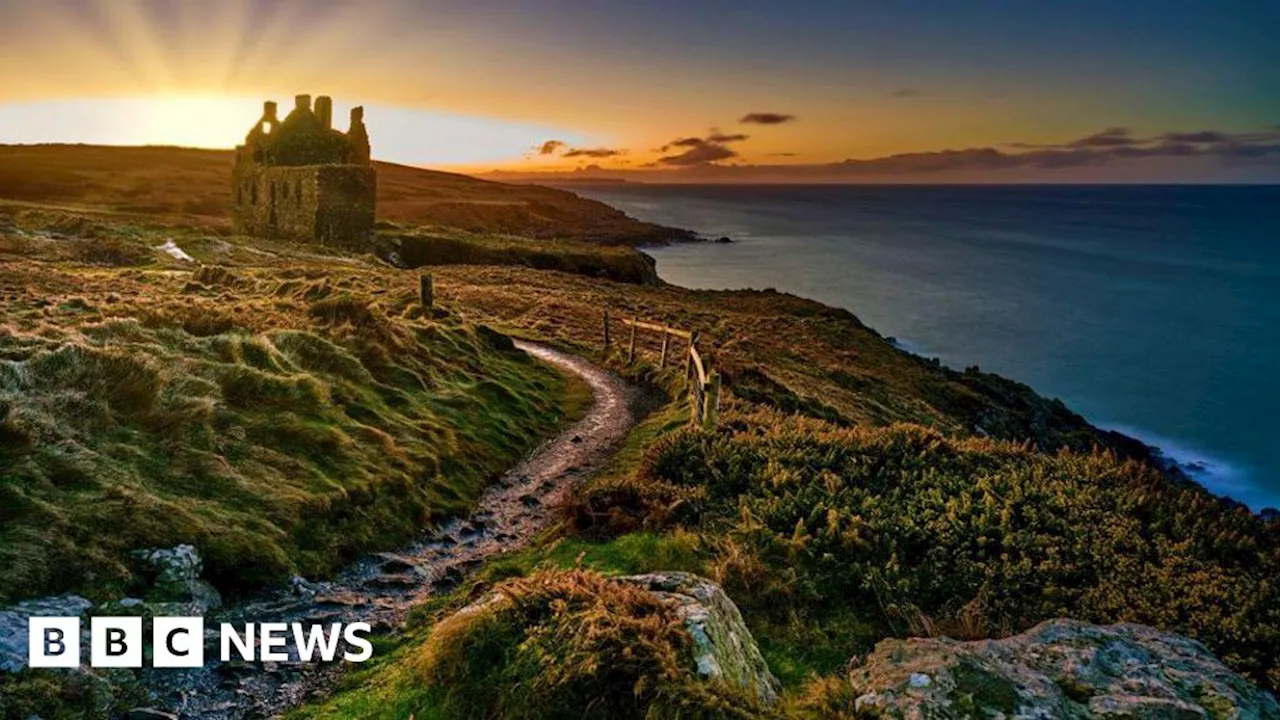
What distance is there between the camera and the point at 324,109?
211ft

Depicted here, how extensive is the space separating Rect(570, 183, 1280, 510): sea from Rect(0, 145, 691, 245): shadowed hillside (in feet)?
79.6

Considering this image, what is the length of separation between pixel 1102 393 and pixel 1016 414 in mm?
17967

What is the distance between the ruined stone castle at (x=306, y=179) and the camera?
59.2 metres

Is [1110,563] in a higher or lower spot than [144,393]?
lower

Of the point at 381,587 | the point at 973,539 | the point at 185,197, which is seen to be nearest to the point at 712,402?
the point at 973,539

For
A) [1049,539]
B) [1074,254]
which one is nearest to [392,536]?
[1049,539]

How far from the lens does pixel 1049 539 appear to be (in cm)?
997

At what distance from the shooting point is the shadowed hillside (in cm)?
Result: 11069

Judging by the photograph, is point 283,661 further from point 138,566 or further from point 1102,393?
point 1102,393

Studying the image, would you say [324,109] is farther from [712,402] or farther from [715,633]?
[715,633]

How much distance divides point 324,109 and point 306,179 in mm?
8869

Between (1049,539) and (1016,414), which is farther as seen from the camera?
(1016,414)

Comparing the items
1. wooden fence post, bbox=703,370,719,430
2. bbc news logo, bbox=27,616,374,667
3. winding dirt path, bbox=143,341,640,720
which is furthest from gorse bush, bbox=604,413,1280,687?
bbc news logo, bbox=27,616,374,667

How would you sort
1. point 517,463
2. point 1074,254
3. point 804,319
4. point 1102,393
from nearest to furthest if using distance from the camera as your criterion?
point 517,463 < point 1102,393 < point 804,319 < point 1074,254
